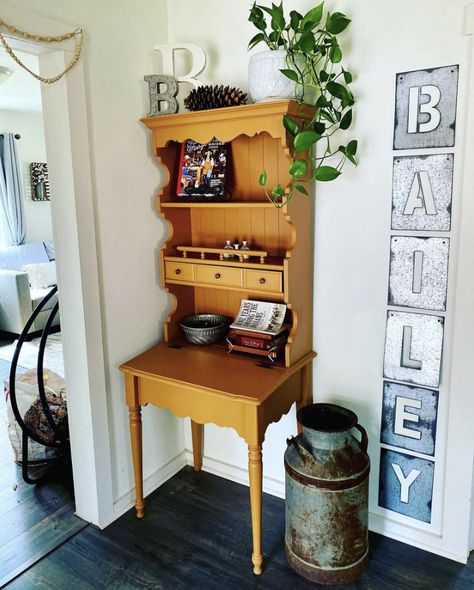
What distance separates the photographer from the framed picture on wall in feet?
19.9

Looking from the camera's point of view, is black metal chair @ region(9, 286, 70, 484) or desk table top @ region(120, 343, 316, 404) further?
black metal chair @ region(9, 286, 70, 484)

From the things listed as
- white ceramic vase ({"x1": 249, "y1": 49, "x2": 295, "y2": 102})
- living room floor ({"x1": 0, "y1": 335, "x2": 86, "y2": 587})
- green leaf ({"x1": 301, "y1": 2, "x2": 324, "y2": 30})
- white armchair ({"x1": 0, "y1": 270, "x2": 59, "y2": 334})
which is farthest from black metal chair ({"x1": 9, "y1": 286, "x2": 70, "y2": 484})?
white armchair ({"x1": 0, "y1": 270, "x2": 59, "y2": 334})

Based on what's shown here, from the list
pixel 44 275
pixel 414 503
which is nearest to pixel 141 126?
pixel 414 503

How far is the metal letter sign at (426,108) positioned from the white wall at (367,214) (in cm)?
3

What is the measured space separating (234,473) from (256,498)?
0.64 metres

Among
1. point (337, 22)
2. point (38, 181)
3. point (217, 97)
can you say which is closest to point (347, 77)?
point (337, 22)

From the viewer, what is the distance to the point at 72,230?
1941mm

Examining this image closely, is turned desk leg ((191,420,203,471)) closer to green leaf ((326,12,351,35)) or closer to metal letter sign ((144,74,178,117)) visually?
metal letter sign ((144,74,178,117))

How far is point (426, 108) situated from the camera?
5.80ft

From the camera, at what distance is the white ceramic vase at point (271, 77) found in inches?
70.6

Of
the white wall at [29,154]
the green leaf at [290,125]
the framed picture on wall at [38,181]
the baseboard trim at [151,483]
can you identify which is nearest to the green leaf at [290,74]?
the green leaf at [290,125]

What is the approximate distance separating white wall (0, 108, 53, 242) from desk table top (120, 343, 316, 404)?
4263 millimetres

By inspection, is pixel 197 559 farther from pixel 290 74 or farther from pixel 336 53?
pixel 336 53

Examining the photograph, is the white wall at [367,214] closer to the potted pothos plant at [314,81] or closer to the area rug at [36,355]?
the potted pothos plant at [314,81]
